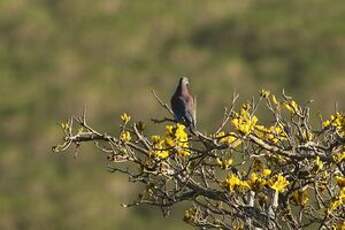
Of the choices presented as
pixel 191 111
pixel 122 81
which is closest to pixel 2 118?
pixel 122 81

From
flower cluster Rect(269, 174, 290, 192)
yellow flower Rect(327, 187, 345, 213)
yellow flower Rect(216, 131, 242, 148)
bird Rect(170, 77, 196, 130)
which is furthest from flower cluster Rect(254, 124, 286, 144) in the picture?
yellow flower Rect(327, 187, 345, 213)

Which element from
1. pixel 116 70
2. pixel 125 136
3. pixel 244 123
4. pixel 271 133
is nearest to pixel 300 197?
pixel 271 133

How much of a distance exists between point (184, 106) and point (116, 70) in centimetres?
2336

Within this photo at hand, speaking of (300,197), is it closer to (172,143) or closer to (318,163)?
(318,163)

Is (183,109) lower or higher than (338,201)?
higher

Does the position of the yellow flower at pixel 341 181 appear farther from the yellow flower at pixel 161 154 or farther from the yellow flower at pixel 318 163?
the yellow flower at pixel 161 154

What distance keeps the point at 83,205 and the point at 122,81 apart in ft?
20.6

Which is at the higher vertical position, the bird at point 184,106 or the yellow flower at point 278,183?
the bird at point 184,106

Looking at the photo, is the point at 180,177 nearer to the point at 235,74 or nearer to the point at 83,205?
the point at 83,205

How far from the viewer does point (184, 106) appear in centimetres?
761

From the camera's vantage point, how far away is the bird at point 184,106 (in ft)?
23.4

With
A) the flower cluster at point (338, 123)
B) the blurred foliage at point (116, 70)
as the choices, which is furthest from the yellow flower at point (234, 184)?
the blurred foliage at point (116, 70)

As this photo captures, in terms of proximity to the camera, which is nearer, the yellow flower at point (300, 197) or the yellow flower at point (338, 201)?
the yellow flower at point (338, 201)

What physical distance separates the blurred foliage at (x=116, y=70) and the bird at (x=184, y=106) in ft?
48.3
